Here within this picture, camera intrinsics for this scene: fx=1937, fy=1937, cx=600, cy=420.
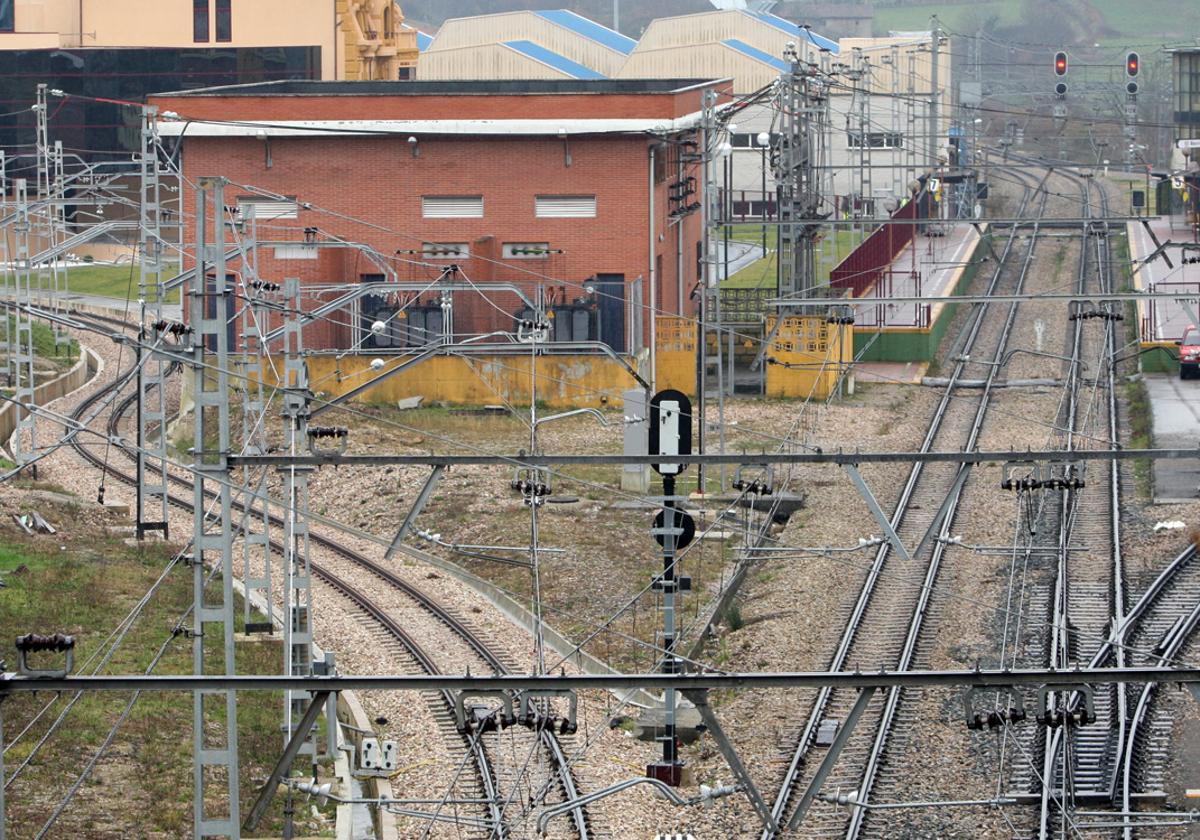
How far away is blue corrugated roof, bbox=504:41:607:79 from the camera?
72781mm

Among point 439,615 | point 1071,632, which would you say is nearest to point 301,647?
point 439,615

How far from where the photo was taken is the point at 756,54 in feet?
245

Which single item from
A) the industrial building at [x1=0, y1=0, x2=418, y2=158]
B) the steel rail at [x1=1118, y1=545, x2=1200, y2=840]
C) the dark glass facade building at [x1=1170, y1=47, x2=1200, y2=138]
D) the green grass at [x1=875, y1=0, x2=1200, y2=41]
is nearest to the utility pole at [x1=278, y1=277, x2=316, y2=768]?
the steel rail at [x1=1118, y1=545, x2=1200, y2=840]

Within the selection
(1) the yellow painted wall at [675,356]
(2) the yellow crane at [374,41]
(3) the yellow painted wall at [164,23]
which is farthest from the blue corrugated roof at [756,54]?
(1) the yellow painted wall at [675,356]

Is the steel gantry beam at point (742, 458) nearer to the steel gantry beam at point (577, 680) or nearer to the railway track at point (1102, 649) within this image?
the railway track at point (1102, 649)

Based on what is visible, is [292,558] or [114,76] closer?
[292,558]

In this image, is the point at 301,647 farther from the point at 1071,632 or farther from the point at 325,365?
the point at 325,365

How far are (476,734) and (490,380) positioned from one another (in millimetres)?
23573

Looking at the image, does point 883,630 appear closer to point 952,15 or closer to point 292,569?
point 292,569

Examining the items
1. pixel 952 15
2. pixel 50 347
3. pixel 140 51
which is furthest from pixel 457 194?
pixel 952 15

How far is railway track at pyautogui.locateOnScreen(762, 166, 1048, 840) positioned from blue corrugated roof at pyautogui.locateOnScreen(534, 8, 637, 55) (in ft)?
159

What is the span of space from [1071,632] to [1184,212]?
43.3 meters

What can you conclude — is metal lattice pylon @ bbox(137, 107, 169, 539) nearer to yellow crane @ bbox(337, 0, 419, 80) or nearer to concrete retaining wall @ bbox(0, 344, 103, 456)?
concrete retaining wall @ bbox(0, 344, 103, 456)

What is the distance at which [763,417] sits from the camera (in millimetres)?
34125
